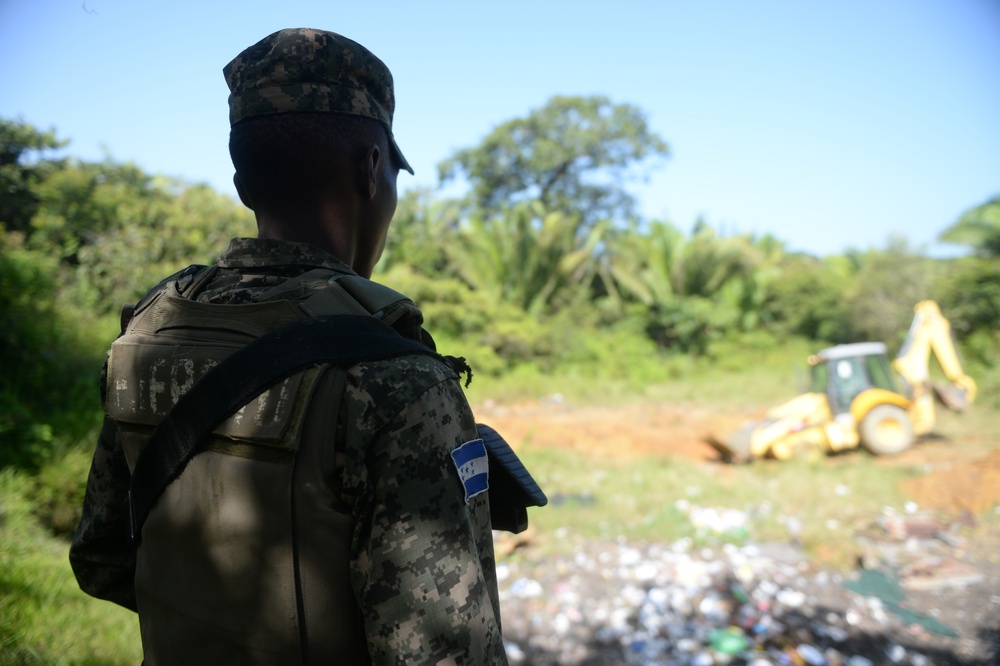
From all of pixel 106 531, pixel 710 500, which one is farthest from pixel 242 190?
pixel 710 500

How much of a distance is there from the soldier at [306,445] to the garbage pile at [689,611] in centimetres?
310

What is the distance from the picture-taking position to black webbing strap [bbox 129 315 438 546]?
852 mm

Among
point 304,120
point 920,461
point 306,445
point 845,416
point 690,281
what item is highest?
point 304,120

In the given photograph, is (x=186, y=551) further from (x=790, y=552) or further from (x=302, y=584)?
(x=790, y=552)

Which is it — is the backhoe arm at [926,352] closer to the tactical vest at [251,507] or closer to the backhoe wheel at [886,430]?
the backhoe wheel at [886,430]

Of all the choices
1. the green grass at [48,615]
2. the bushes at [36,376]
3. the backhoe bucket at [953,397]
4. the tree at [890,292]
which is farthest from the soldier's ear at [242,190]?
the tree at [890,292]

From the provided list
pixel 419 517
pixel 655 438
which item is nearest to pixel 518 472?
pixel 419 517

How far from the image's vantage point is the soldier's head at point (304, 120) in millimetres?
1035

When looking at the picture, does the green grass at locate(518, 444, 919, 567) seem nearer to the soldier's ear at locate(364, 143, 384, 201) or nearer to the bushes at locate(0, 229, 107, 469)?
the bushes at locate(0, 229, 107, 469)

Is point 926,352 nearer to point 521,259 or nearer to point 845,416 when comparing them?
point 845,416

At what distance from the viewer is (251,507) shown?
869mm

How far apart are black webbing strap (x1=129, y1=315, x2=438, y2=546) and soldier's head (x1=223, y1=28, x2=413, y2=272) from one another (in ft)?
0.90

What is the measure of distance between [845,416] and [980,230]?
8.13 m

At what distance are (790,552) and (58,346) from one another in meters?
6.28
